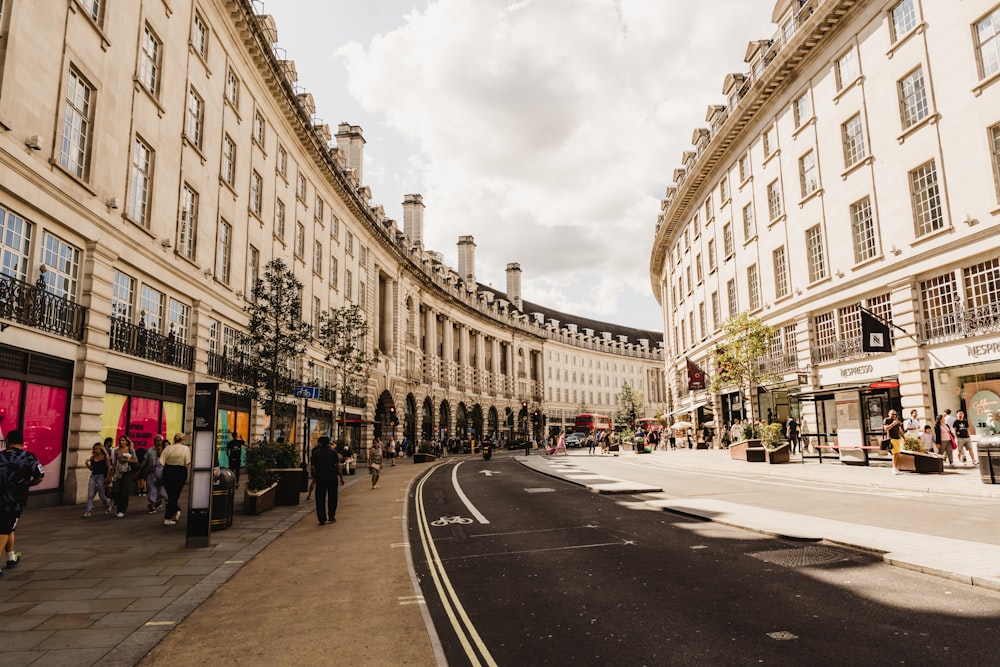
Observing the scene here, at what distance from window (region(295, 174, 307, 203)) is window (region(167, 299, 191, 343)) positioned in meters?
14.4

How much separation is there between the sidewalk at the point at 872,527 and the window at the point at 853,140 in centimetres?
1353

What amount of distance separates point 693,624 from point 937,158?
2358 centimetres

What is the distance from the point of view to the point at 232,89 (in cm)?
2806

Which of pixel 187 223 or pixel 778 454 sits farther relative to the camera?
pixel 778 454

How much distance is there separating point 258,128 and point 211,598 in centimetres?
2831

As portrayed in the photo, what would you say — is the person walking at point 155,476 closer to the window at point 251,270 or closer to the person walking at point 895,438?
the window at point 251,270

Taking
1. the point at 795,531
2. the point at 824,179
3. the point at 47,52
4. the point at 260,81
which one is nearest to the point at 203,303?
the point at 47,52

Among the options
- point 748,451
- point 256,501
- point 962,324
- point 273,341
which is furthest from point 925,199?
point 256,501

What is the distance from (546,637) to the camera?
549cm

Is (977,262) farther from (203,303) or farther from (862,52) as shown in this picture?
(203,303)

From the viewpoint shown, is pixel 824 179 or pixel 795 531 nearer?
pixel 795 531

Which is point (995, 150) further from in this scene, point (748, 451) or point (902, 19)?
point (748, 451)

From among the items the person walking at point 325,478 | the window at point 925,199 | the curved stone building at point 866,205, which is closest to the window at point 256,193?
the person walking at point 325,478

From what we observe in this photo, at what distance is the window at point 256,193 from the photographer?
2977cm
